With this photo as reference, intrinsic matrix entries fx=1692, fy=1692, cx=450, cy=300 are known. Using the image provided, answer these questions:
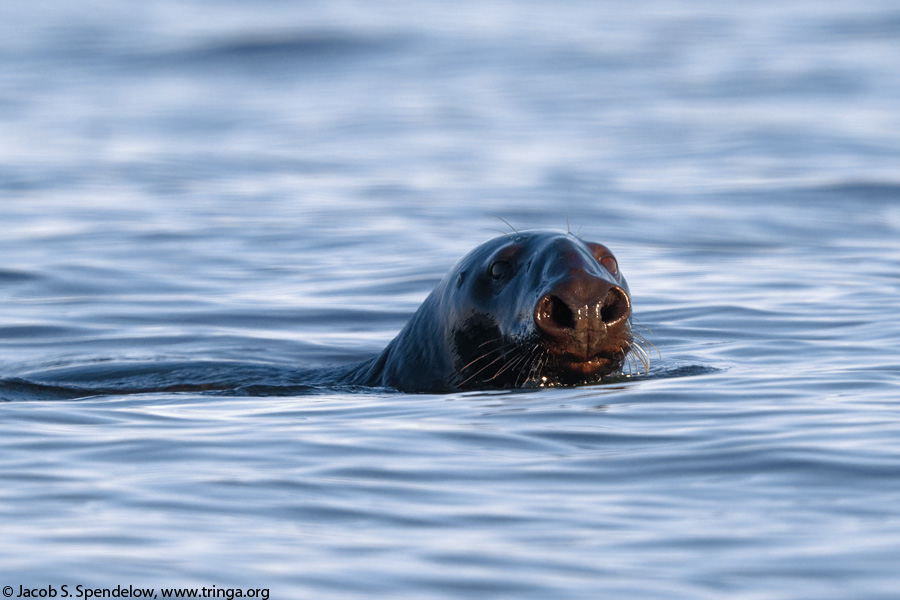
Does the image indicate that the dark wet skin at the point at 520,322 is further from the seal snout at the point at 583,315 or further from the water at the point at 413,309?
the water at the point at 413,309

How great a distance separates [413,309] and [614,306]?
4.81 m

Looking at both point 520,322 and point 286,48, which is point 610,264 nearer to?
point 520,322

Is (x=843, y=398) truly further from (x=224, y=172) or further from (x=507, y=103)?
(x=507, y=103)

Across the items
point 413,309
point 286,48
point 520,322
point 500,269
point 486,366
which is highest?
point 286,48

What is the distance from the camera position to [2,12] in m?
46.7

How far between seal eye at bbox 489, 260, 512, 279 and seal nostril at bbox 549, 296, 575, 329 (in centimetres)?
55

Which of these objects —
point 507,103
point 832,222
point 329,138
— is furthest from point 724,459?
point 507,103

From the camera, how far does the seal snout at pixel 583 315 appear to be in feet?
23.5

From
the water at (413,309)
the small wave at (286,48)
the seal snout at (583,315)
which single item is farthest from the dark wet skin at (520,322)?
the small wave at (286,48)

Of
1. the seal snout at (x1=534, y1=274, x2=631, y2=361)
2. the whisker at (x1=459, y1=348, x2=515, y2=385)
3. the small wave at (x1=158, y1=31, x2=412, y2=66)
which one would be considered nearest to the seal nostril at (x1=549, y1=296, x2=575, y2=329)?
the seal snout at (x1=534, y1=274, x2=631, y2=361)

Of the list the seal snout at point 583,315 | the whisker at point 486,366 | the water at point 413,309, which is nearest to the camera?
the water at point 413,309

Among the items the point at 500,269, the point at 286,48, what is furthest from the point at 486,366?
the point at 286,48

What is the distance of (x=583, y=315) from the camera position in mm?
7168

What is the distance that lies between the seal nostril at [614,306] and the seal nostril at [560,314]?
A: 0.14 meters
